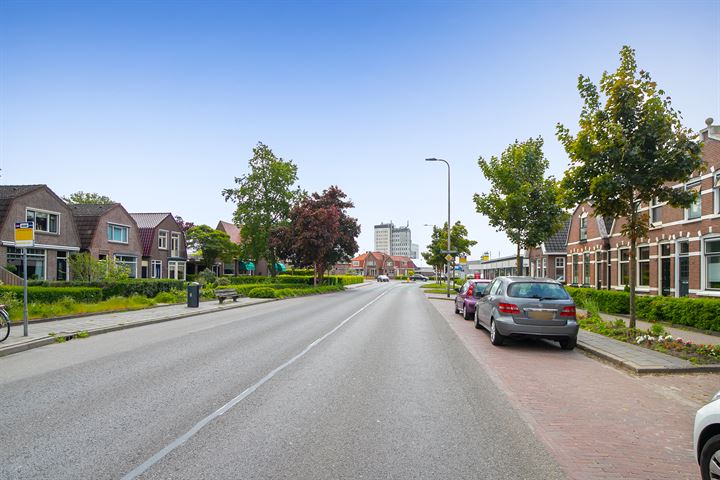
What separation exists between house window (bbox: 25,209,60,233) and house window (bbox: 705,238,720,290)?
37919 millimetres

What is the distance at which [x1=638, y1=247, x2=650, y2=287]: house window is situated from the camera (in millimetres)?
22591

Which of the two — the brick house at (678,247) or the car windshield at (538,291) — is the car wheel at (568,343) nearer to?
the car windshield at (538,291)

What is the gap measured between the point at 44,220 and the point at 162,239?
15.1m

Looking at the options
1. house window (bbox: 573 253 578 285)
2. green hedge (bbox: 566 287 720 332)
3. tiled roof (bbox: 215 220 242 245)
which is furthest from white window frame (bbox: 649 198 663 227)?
tiled roof (bbox: 215 220 242 245)

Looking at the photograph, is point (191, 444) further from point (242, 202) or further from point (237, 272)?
point (237, 272)

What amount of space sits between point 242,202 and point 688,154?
45.9m

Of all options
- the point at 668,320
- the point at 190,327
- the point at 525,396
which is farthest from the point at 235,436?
the point at 668,320

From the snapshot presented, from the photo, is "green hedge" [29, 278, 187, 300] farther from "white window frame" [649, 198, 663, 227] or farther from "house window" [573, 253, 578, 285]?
"house window" [573, 253, 578, 285]

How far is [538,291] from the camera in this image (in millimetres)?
10727

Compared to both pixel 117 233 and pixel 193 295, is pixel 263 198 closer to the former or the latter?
pixel 117 233

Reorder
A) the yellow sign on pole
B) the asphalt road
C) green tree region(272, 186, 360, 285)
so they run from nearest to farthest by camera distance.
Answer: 1. the asphalt road
2. the yellow sign on pole
3. green tree region(272, 186, 360, 285)

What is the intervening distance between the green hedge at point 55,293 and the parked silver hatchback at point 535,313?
16046 mm

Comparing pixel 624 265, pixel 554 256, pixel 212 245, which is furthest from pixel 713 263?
pixel 212 245

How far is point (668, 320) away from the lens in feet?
48.2
